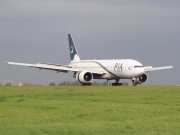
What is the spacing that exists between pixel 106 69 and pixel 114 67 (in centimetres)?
188

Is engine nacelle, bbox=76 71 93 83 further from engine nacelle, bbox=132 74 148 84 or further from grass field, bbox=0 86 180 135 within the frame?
grass field, bbox=0 86 180 135

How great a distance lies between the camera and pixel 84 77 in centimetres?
7400

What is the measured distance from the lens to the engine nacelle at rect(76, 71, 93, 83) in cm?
7350

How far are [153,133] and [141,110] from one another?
793 cm

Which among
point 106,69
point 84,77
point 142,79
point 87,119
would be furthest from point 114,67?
point 87,119

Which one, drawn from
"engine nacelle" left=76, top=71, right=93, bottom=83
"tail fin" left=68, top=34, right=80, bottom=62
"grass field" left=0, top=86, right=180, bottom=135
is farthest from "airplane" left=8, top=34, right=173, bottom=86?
"grass field" left=0, top=86, right=180, bottom=135

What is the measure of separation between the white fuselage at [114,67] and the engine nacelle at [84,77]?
2777mm

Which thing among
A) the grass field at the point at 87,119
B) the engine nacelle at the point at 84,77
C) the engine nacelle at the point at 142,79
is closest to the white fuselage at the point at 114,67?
the engine nacelle at the point at 142,79

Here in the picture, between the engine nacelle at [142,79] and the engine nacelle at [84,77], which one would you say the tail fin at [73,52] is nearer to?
the engine nacelle at [84,77]

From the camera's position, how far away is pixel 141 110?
26.4m

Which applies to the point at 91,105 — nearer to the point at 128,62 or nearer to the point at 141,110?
the point at 141,110

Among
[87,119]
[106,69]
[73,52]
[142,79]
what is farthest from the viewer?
[73,52]

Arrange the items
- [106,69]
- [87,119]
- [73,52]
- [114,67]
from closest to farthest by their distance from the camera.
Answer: [87,119]
[114,67]
[106,69]
[73,52]

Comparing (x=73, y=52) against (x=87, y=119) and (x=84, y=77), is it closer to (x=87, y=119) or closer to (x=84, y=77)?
(x=84, y=77)
